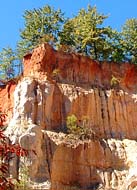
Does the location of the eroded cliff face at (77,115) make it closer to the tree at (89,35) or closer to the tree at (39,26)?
the tree at (89,35)

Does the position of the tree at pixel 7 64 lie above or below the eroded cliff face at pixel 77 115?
above

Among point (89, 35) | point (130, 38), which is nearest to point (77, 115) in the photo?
point (89, 35)

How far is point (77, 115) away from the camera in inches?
1089

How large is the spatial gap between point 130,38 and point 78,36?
14.3 ft

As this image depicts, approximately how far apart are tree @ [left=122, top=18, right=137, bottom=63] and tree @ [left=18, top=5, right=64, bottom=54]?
5.22m

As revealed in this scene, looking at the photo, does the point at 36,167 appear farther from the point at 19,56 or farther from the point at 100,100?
the point at 19,56

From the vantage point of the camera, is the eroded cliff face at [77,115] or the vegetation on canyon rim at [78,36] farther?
the vegetation on canyon rim at [78,36]

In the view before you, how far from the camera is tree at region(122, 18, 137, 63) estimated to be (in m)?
33.2

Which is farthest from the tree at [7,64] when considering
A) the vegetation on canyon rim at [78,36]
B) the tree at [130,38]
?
the tree at [130,38]

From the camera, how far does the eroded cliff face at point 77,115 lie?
23.8m

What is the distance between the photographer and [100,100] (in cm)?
2889

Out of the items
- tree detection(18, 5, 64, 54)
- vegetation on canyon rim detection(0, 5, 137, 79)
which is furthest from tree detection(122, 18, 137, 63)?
tree detection(18, 5, 64, 54)

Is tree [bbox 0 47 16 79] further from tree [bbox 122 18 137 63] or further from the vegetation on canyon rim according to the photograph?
tree [bbox 122 18 137 63]

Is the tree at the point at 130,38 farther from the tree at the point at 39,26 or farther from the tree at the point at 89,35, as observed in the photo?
the tree at the point at 39,26
